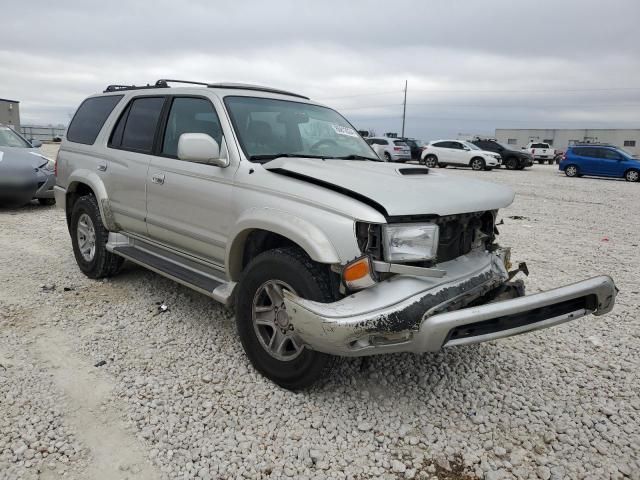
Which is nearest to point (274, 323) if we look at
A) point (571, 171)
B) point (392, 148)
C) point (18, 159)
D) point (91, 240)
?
point (91, 240)

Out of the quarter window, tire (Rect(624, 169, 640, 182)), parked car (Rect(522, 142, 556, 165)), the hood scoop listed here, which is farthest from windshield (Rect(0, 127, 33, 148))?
parked car (Rect(522, 142, 556, 165))

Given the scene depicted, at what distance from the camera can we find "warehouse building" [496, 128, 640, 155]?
209ft

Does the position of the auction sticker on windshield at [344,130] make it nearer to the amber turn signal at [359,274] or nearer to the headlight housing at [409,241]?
the headlight housing at [409,241]

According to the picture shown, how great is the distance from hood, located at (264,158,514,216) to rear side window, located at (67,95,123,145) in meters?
2.70

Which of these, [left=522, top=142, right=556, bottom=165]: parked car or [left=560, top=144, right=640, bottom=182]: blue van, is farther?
[left=522, top=142, right=556, bottom=165]: parked car

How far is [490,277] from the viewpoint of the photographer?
308 cm

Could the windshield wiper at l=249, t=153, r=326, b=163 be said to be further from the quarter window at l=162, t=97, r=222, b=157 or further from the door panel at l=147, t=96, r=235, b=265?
the quarter window at l=162, t=97, r=222, b=157

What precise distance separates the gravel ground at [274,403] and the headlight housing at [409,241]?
40.2 inches

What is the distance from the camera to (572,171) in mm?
22188

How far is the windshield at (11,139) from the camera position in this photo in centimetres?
949

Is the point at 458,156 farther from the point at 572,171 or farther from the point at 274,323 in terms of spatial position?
the point at 274,323

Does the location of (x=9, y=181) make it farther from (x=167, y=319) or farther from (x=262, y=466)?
(x=262, y=466)

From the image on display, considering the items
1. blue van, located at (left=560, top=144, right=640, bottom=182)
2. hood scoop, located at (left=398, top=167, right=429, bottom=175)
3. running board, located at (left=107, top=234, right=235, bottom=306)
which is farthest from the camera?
blue van, located at (left=560, top=144, right=640, bottom=182)

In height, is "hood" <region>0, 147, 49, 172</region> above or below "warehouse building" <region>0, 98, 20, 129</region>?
below
